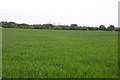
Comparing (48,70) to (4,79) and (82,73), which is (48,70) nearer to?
(82,73)

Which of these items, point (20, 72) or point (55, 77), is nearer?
point (55, 77)

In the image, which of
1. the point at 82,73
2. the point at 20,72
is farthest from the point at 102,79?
the point at 20,72

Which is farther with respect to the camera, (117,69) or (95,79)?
(117,69)

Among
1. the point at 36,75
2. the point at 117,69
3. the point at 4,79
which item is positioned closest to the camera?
the point at 4,79

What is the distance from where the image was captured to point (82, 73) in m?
9.23

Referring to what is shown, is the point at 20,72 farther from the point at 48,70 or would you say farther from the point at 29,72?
the point at 48,70

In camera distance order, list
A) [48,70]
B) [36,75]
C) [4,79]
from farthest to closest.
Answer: [48,70] < [36,75] < [4,79]

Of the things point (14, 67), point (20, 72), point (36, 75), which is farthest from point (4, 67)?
point (36, 75)

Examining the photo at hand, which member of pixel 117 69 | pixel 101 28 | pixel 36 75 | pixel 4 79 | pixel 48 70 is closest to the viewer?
pixel 4 79

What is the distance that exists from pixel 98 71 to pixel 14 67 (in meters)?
3.18

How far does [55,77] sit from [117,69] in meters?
3.15

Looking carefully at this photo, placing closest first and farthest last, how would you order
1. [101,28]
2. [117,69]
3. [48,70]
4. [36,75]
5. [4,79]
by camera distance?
1. [4,79]
2. [36,75]
3. [48,70]
4. [117,69]
5. [101,28]

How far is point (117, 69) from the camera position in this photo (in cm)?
1051

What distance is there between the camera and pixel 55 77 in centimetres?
846
